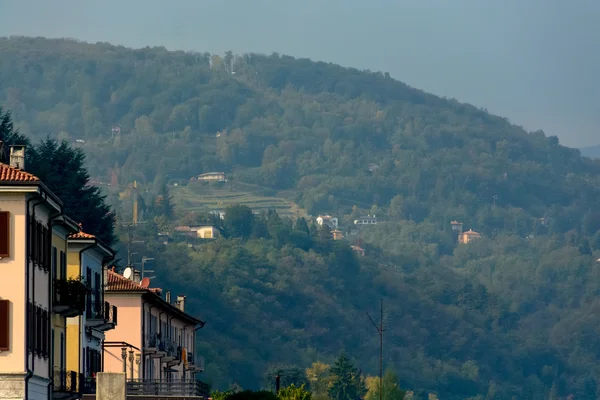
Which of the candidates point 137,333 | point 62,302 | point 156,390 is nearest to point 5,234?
point 62,302

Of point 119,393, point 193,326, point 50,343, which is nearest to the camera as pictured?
point 119,393

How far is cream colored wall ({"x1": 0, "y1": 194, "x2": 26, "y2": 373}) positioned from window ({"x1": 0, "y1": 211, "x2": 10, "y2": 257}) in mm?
99

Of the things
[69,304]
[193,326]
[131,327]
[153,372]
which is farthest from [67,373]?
[193,326]

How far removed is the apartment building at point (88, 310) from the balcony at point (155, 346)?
11123 mm

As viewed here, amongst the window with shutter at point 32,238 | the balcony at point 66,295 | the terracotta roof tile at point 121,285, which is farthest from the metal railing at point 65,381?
the terracotta roof tile at point 121,285

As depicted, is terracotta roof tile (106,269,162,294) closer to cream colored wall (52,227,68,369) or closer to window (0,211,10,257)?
cream colored wall (52,227,68,369)

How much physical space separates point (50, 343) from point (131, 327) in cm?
2337

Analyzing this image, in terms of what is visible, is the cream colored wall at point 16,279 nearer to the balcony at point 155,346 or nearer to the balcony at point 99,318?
the balcony at point 99,318

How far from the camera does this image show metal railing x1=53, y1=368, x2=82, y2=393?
51.4 metres

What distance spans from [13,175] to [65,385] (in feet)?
30.0

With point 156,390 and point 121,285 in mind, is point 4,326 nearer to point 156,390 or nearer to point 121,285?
point 156,390

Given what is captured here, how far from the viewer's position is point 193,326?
334ft

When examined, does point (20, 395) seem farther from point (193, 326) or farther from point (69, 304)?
point (193, 326)

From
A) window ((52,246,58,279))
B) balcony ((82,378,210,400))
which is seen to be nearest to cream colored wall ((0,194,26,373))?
window ((52,246,58,279))
